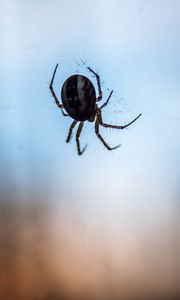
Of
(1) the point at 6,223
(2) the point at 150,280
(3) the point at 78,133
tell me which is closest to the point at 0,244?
(1) the point at 6,223

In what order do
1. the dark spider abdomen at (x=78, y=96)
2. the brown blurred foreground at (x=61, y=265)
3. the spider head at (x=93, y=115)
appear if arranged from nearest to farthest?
1. the dark spider abdomen at (x=78, y=96)
2. the spider head at (x=93, y=115)
3. the brown blurred foreground at (x=61, y=265)

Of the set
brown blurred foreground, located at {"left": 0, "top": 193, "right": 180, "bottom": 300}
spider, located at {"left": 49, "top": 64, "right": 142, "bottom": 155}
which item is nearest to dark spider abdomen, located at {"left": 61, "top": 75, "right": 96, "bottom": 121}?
spider, located at {"left": 49, "top": 64, "right": 142, "bottom": 155}

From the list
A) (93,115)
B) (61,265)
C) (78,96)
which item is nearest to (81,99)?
(78,96)

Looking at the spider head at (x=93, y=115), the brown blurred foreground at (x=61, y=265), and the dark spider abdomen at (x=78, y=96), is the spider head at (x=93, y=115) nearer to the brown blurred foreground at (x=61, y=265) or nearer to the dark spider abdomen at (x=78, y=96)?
the dark spider abdomen at (x=78, y=96)

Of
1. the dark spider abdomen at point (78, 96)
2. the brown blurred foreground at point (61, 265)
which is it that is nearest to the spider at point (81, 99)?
the dark spider abdomen at point (78, 96)

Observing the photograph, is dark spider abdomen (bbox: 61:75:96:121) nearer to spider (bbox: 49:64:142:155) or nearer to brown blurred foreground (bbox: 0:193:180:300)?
spider (bbox: 49:64:142:155)

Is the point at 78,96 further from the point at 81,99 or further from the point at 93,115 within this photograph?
the point at 93,115

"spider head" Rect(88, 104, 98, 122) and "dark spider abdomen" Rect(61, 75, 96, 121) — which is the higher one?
"dark spider abdomen" Rect(61, 75, 96, 121)

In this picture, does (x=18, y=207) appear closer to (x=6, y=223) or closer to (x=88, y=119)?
(x=6, y=223)

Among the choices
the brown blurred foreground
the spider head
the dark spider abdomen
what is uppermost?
the dark spider abdomen

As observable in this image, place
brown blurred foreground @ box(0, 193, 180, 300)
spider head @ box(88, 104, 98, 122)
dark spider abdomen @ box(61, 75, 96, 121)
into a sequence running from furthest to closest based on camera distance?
brown blurred foreground @ box(0, 193, 180, 300)
spider head @ box(88, 104, 98, 122)
dark spider abdomen @ box(61, 75, 96, 121)

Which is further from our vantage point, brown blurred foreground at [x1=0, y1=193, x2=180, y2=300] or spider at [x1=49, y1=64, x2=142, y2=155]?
brown blurred foreground at [x1=0, y1=193, x2=180, y2=300]
